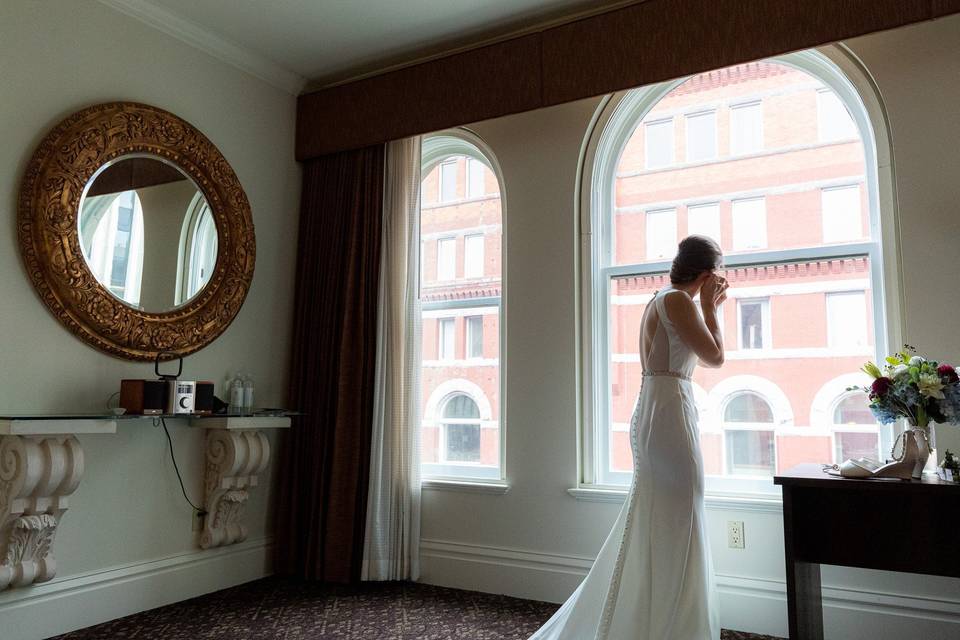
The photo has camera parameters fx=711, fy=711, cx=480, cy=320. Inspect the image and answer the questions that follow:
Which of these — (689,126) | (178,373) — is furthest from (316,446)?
(689,126)

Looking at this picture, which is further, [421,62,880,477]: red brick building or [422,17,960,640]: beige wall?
[421,62,880,477]: red brick building

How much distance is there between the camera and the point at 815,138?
3309mm

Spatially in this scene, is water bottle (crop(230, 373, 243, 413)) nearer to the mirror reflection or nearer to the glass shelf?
the glass shelf

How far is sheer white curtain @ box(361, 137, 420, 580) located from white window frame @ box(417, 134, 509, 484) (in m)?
0.20

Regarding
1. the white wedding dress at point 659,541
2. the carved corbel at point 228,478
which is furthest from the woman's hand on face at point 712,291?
the carved corbel at point 228,478

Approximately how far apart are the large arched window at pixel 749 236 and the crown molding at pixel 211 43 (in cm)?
198

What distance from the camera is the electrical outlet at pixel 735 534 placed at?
317 centimetres

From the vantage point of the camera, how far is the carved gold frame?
3102mm

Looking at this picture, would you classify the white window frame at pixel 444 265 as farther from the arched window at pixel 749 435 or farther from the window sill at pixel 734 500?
the arched window at pixel 749 435

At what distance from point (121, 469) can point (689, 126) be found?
10.7 ft

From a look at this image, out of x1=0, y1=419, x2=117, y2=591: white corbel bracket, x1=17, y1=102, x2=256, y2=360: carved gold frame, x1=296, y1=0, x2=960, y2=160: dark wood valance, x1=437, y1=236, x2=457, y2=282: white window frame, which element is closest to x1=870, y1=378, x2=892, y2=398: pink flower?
x1=296, y1=0, x2=960, y2=160: dark wood valance

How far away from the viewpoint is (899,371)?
2525 mm

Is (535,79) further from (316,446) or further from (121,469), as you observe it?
(121,469)

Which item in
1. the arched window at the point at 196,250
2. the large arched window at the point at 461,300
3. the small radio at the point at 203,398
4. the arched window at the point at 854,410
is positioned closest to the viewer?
the arched window at the point at 854,410
